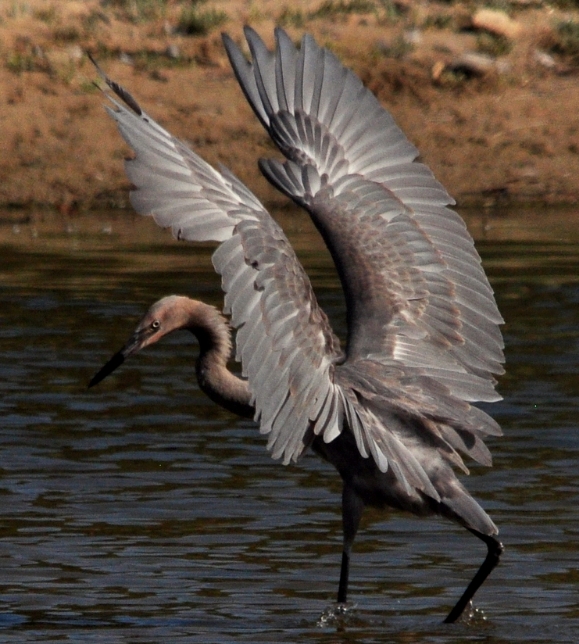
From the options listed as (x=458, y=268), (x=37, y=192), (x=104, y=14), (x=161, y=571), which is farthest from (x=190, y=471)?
(x=104, y=14)

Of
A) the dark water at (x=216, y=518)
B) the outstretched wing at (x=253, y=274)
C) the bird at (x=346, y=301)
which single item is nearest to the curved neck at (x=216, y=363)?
the bird at (x=346, y=301)

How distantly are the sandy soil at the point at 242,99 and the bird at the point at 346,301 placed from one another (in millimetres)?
9540

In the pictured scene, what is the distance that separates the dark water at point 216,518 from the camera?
6367mm

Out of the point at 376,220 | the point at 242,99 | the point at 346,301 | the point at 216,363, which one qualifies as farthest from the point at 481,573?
the point at 242,99

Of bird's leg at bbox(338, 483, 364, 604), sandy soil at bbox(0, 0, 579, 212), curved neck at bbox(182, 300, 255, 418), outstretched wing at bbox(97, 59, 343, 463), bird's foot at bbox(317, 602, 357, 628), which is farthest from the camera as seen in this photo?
sandy soil at bbox(0, 0, 579, 212)

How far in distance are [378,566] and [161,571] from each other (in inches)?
32.4

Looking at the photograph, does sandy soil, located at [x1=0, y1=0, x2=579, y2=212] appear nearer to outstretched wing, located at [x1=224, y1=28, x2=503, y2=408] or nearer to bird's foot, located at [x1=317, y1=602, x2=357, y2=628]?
outstretched wing, located at [x1=224, y1=28, x2=503, y2=408]

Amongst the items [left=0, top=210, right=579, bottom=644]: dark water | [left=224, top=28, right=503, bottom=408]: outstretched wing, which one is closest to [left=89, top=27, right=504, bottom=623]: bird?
[left=224, top=28, right=503, bottom=408]: outstretched wing

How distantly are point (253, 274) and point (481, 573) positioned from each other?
158 cm

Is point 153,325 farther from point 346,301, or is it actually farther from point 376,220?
point 376,220

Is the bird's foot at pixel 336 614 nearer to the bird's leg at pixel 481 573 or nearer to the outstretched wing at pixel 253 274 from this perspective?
the bird's leg at pixel 481 573

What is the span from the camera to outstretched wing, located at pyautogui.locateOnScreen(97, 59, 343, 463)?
218 inches

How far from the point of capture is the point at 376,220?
695cm

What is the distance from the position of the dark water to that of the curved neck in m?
0.61
